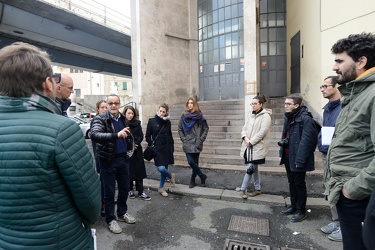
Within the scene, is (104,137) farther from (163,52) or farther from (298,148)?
(163,52)

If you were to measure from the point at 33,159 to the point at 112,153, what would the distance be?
2.12 m

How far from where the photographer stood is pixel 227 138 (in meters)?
7.27

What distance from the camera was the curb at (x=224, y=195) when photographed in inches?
167

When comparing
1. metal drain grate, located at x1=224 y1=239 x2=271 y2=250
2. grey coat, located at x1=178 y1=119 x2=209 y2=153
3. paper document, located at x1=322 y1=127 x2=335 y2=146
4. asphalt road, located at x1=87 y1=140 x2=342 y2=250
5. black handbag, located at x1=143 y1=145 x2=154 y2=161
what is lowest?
asphalt road, located at x1=87 y1=140 x2=342 y2=250

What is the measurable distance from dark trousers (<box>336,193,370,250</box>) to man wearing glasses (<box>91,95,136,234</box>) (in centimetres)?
249

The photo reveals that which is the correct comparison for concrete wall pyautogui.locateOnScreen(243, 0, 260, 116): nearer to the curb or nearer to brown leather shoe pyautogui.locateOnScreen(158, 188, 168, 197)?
the curb

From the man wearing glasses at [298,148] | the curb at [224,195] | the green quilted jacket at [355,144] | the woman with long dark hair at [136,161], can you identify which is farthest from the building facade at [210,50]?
the green quilted jacket at [355,144]

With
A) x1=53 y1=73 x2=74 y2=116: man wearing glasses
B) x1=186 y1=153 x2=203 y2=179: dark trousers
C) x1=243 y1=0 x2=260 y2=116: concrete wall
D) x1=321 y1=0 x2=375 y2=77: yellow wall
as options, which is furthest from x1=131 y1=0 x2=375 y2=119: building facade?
x1=53 y1=73 x2=74 y2=116: man wearing glasses

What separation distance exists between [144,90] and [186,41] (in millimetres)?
3220

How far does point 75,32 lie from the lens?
13.0 metres

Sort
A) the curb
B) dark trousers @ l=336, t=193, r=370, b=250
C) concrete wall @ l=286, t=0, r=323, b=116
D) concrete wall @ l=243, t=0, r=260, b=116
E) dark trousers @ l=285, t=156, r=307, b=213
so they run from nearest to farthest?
dark trousers @ l=336, t=193, r=370, b=250 → dark trousers @ l=285, t=156, r=307, b=213 → the curb → concrete wall @ l=286, t=0, r=323, b=116 → concrete wall @ l=243, t=0, r=260, b=116

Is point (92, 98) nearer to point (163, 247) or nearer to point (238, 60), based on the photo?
point (238, 60)

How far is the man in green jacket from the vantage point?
1.23 m

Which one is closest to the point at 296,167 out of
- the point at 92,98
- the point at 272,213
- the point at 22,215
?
the point at 272,213
